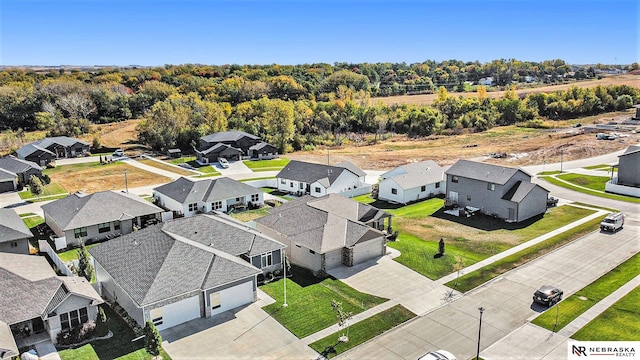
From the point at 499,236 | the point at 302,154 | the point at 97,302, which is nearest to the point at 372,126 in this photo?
the point at 302,154

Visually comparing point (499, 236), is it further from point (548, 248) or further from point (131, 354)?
point (131, 354)

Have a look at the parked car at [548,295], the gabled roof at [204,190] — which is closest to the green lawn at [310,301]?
the parked car at [548,295]

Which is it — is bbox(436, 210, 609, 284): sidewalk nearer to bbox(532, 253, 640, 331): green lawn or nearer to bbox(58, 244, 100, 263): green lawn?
bbox(532, 253, 640, 331): green lawn

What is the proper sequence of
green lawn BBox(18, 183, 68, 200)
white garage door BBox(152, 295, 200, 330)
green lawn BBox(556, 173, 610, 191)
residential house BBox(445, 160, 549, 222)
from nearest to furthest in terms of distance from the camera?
1. white garage door BBox(152, 295, 200, 330)
2. residential house BBox(445, 160, 549, 222)
3. green lawn BBox(18, 183, 68, 200)
4. green lawn BBox(556, 173, 610, 191)

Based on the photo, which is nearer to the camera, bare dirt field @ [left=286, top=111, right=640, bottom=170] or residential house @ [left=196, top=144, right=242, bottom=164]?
bare dirt field @ [left=286, top=111, right=640, bottom=170]

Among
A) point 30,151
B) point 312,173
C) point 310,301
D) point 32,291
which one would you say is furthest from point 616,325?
point 30,151

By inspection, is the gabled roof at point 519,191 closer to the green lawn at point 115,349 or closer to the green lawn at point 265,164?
the green lawn at point 115,349

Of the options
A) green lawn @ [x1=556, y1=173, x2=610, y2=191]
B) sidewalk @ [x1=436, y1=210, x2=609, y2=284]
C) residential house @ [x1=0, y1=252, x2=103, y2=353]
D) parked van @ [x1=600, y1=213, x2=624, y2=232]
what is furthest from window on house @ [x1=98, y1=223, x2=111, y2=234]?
green lawn @ [x1=556, y1=173, x2=610, y2=191]
